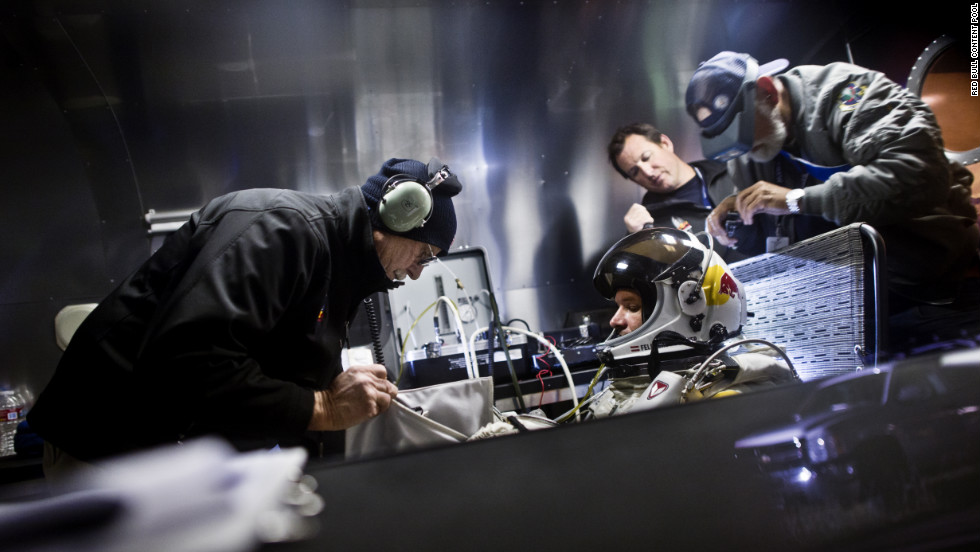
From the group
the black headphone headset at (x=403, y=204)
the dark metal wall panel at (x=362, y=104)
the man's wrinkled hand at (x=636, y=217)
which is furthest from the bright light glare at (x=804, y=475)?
the man's wrinkled hand at (x=636, y=217)

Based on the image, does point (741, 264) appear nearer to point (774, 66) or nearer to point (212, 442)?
point (774, 66)

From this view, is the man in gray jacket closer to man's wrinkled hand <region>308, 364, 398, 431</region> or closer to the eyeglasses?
the eyeglasses

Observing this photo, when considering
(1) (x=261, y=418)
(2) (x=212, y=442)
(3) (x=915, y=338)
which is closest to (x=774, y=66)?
→ (3) (x=915, y=338)

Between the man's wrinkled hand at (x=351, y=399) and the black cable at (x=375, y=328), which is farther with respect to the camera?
the black cable at (x=375, y=328)

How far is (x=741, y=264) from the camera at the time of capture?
1.69 metres

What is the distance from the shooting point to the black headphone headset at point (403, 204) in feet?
3.65

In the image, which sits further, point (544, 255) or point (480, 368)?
point (544, 255)

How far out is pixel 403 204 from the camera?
1120 mm

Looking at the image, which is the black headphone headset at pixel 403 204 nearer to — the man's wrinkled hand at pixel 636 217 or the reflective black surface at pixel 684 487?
the reflective black surface at pixel 684 487

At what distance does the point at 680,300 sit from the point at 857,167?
72 centimetres

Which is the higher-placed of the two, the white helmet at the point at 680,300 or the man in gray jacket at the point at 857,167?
the man in gray jacket at the point at 857,167

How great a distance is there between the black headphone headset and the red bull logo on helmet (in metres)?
0.82

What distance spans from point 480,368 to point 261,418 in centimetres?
72

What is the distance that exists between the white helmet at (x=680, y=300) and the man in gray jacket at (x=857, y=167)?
36 centimetres
